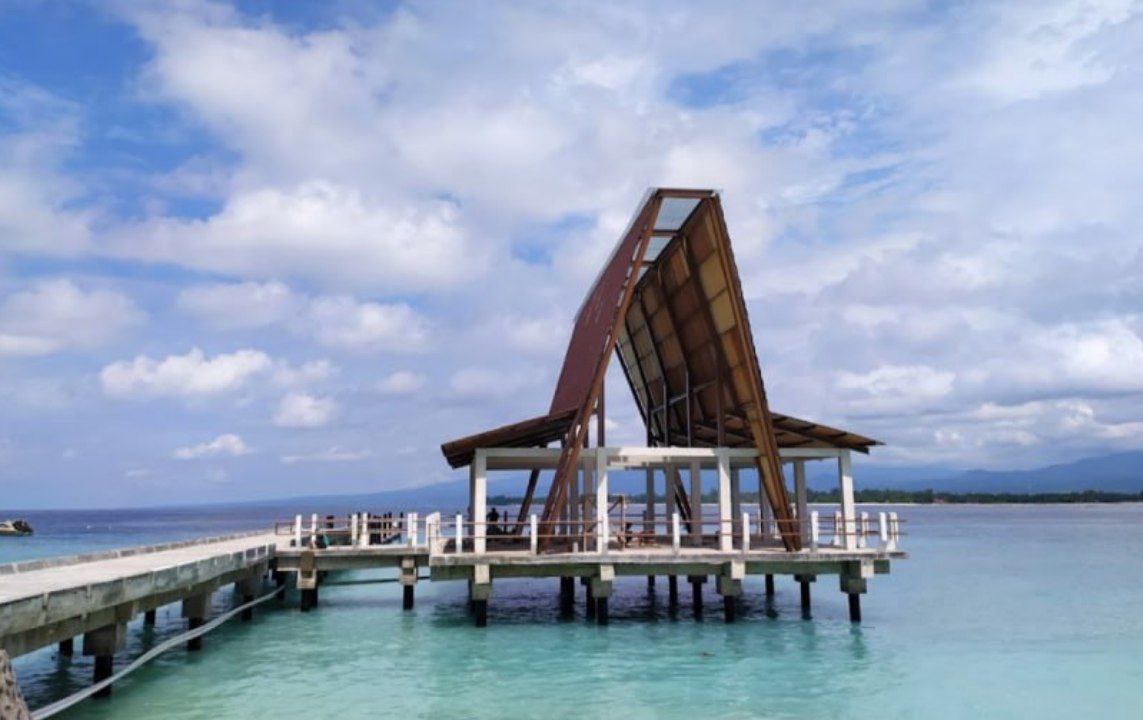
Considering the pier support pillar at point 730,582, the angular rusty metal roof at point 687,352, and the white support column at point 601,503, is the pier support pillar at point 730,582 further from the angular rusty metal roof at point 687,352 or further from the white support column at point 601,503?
the white support column at point 601,503

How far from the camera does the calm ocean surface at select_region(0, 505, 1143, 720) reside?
17859mm

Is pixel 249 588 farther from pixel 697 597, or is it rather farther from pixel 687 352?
pixel 687 352

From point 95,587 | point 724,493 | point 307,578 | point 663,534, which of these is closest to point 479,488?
point 663,534

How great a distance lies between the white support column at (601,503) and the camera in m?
25.4

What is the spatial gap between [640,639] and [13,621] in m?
15.7

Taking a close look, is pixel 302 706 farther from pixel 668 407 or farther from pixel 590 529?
pixel 668 407

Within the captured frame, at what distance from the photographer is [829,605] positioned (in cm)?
3284

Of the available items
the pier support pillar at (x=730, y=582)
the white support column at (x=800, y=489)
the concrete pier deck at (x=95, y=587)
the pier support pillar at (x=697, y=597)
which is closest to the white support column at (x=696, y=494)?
the pier support pillar at (x=697, y=597)

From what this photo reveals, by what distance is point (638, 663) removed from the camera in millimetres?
21625

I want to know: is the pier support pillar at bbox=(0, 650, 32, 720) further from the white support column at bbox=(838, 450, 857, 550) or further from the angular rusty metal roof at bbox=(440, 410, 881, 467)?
the white support column at bbox=(838, 450, 857, 550)

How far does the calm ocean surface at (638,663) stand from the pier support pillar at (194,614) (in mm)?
420

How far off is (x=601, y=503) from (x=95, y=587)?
14092 millimetres

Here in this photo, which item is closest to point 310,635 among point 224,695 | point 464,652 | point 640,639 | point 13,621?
point 464,652

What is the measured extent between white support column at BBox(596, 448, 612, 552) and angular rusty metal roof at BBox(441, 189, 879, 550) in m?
1.05
